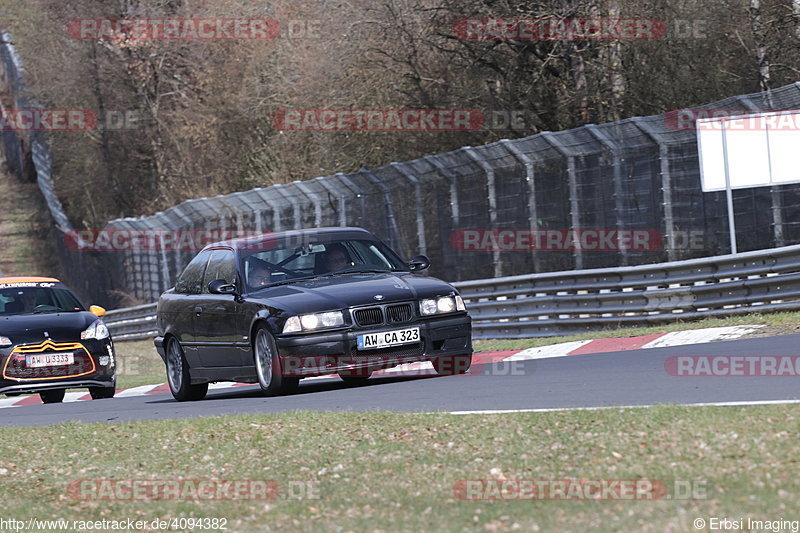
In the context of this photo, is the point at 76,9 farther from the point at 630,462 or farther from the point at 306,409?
the point at 630,462

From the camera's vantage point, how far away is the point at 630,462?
22.3 ft

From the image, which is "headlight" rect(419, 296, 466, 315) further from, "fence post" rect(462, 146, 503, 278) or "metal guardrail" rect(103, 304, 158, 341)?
"metal guardrail" rect(103, 304, 158, 341)

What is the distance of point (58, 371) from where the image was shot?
16328 millimetres

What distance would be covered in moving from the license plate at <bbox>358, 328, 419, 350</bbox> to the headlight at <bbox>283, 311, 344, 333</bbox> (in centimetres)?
26

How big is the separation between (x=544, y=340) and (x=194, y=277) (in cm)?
554

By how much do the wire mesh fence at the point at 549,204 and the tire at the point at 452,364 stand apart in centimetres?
494

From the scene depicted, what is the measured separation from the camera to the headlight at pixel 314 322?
1218cm

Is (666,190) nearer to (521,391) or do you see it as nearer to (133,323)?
(521,391)

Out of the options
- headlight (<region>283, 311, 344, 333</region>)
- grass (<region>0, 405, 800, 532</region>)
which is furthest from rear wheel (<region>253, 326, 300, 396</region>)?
grass (<region>0, 405, 800, 532</region>)

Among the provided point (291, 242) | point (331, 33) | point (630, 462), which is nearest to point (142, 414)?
point (291, 242)

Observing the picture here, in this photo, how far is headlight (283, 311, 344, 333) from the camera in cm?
1218

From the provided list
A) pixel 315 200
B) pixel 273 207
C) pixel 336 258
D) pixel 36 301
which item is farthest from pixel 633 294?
pixel 273 207

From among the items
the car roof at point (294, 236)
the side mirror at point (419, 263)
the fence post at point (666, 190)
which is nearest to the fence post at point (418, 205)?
the fence post at point (666, 190)

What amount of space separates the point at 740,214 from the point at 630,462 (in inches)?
406
